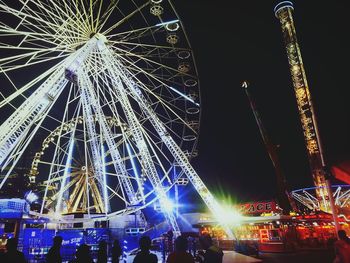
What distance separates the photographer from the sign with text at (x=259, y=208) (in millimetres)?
34344

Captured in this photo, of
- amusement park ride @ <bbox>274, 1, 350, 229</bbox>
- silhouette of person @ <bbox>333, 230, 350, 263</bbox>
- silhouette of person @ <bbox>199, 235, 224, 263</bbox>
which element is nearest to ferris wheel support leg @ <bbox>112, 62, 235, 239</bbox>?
silhouette of person @ <bbox>333, 230, 350, 263</bbox>

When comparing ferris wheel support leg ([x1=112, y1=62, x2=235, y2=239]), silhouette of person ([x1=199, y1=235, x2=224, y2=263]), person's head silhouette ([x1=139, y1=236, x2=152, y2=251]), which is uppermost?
ferris wheel support leg ([x1=112, y1=62, x2=235, y2=239])

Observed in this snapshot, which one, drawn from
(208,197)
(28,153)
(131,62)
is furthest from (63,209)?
(131,62)

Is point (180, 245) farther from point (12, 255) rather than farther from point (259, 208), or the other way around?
point (259, 208)

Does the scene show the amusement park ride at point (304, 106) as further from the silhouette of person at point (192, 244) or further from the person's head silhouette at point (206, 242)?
the person's head silhouette at point (206, 242)

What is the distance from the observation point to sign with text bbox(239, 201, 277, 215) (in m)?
34.3

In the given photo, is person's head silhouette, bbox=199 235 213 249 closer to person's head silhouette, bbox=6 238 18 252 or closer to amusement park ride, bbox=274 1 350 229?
person's head silhouette, bbox=6 238 18 252

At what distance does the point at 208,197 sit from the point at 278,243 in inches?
344

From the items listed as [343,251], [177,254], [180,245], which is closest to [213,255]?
[180,245]

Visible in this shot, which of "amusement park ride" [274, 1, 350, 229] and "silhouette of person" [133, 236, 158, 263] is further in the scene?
"amusement park ride" [274, 1, 350, 229]

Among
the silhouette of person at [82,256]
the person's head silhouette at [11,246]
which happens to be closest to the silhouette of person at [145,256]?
the silhouette of person at [82,256]

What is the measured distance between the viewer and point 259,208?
117ft

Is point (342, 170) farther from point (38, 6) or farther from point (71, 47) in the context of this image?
point (38, 6)

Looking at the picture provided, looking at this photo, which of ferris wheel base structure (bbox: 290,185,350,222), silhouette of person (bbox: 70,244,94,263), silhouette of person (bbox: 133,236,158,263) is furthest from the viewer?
ferris wheel base structure (bbox: 290,185,350,222)
